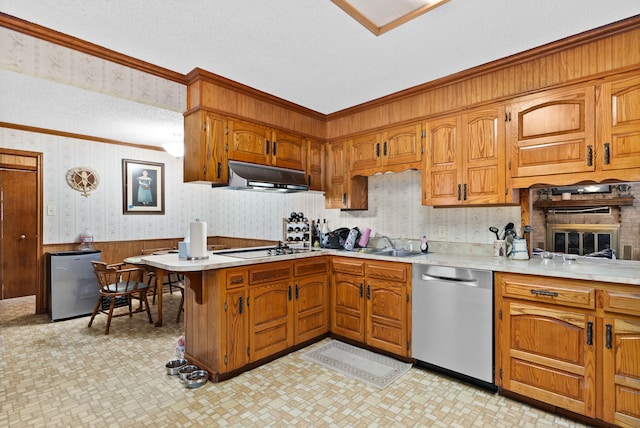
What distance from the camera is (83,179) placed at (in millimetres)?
4820

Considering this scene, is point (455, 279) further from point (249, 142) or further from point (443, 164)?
point (249, 142)

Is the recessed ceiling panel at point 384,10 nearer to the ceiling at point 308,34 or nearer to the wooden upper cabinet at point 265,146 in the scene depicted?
the ceiling at point 308,34

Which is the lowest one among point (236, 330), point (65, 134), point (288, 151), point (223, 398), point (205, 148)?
point (223, 398)

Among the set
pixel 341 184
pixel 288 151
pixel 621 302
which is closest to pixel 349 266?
pixel 341 184

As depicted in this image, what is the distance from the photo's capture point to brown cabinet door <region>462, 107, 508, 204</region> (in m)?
2.63

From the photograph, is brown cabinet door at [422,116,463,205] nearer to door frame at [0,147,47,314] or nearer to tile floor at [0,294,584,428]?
tile floor at [0,294,584,428]

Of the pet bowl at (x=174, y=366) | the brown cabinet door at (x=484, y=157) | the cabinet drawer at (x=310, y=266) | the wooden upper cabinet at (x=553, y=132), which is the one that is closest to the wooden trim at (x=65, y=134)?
the pet bowl at (x=174, y=366)

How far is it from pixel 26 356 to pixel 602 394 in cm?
459

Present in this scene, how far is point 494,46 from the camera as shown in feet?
7.72

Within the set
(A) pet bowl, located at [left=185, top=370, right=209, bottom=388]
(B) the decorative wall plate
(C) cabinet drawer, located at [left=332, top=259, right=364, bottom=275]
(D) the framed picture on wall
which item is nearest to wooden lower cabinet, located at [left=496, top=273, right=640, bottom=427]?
(C) cabinet drawer, located at [left=332, top=259, right=364, bottom=275]

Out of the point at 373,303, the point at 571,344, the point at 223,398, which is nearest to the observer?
the point at 571,344

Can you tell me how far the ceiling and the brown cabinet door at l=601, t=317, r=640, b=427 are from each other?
192 cm

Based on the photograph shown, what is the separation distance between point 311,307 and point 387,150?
1.80 metres

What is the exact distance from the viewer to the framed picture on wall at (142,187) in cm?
527
